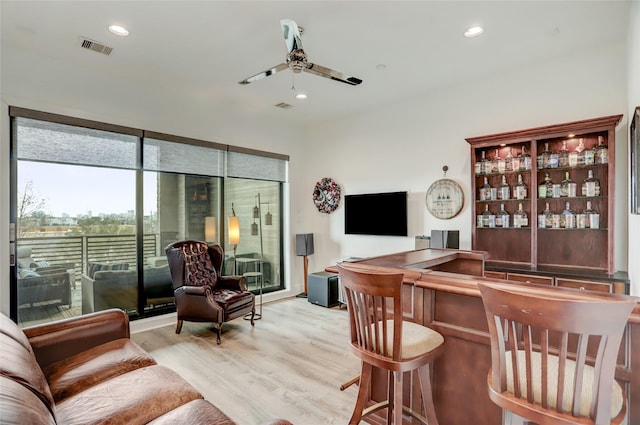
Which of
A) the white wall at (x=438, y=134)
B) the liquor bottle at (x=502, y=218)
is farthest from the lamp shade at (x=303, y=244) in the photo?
the liquor bottle at (x=502, y=218)

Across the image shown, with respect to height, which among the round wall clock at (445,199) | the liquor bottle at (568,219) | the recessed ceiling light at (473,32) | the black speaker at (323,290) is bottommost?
the black speaker at (323,290)

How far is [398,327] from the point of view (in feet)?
5.05

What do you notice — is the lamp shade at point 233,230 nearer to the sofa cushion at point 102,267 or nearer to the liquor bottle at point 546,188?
the sofa cushion at point 102,267

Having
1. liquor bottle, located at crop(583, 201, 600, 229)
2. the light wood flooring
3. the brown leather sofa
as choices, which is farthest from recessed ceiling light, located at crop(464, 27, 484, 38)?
the brown leather sofa

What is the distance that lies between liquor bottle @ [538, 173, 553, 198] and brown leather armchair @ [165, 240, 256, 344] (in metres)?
3.72

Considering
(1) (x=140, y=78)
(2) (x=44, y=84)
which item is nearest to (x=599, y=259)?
(1) (x=140, y=78)

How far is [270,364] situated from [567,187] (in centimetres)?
365

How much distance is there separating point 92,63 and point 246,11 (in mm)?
2134

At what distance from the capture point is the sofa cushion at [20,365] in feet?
4.24

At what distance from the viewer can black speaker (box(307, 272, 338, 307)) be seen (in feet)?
16.9

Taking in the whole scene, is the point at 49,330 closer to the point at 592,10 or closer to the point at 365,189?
the point at 365,189

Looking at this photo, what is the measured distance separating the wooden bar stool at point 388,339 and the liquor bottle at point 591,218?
2.82 meters

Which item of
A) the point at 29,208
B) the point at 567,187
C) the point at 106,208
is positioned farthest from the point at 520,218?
the point at 29,208

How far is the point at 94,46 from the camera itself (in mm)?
3352
